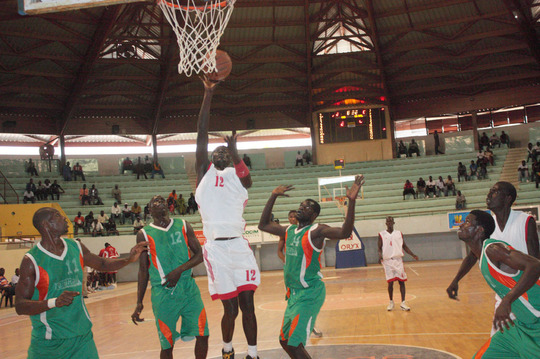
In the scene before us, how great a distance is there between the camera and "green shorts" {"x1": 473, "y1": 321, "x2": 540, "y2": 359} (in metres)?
3.83

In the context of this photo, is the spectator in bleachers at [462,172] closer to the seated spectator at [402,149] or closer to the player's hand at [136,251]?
the seated spectator at [402,149]

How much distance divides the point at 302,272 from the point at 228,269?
3.02 ft

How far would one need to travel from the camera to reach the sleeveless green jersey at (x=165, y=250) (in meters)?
5.62

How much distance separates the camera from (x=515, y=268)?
3.78 meters

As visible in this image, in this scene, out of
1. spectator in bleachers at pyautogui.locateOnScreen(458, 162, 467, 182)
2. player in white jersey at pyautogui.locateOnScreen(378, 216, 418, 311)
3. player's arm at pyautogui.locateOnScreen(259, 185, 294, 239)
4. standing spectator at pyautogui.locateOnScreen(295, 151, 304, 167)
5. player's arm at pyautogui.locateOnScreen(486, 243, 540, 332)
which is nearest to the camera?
player's arm at pyautogui.locateOnScreen(486, 243, 540, 332)

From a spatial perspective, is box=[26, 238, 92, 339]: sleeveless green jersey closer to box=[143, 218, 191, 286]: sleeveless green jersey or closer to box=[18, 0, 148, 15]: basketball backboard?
box=[143, 218, 191, 286]: sleeveless green jersey

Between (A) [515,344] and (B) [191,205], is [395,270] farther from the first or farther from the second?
(B) [191,205]

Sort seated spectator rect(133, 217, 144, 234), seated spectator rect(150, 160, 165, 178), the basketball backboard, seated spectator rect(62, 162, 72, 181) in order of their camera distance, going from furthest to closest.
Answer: seated spectator rect(150, 160, 165, 178) < seated spectator rect(62, 162, 72, 181) < seated spectator rect(133, 217, 144, 234) < the basketball backboard

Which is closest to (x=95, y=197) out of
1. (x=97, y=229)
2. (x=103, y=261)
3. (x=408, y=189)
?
(x=97, y=229)

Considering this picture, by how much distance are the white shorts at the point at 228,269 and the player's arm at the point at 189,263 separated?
1.21 feet

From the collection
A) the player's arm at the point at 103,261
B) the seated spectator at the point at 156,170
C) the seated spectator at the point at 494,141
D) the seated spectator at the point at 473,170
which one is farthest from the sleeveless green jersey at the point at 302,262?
the seated spectator at the point at 494,141

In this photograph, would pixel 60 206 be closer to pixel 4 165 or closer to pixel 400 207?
pixel 4 165

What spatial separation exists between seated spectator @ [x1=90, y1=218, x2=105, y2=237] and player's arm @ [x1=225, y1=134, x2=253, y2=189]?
64.7ft

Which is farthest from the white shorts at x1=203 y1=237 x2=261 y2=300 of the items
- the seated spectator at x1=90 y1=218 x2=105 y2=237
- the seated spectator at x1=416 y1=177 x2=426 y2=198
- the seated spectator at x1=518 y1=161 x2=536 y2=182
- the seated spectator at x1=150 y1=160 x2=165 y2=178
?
the seated spectator at x1=150 y1=160 x2=165 y2=178
